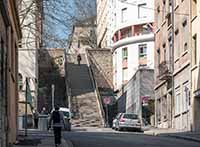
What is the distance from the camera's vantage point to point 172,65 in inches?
1933

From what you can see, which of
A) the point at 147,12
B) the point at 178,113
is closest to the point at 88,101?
the point at 147,12

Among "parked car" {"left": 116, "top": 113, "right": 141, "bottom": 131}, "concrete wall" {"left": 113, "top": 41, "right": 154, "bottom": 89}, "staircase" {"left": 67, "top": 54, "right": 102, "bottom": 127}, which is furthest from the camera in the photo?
"concrete wall" {"left": 113, "top": 41, "right": 154, "bottom": 89}

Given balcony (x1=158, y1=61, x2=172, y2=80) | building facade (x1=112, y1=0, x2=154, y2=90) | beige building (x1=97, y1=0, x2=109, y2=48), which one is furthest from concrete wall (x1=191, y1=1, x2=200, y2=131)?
beige building (x1=97, y1=0, x2=109, y2=48)

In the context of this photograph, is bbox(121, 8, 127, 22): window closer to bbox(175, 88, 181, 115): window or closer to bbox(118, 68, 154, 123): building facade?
bbox(118, 68, 154, 123): building facade

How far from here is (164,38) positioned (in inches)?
2074

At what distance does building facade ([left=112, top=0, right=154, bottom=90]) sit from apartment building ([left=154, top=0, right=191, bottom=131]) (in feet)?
52.1

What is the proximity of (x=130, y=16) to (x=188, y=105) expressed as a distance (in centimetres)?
3316

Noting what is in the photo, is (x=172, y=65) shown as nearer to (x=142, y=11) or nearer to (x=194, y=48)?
(x=194, y=48)

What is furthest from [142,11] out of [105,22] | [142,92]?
[105,22]

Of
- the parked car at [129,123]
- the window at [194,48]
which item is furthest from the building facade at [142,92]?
the window at [194,48]

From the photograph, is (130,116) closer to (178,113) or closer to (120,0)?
(178,113)

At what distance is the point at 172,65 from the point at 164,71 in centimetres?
160

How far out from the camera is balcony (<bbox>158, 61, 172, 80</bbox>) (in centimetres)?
4944

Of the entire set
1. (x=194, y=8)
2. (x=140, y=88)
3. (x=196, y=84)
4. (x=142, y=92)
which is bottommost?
(x=142, y=92)
